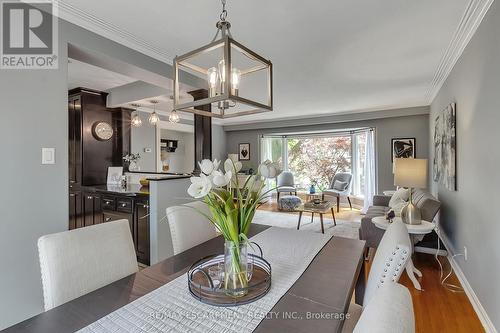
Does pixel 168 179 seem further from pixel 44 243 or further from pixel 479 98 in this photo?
pixel 479 98

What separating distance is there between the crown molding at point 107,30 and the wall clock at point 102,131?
2372 mm

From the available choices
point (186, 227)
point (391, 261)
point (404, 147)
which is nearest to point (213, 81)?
point (186, 227)

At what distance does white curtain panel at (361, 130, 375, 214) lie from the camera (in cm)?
603

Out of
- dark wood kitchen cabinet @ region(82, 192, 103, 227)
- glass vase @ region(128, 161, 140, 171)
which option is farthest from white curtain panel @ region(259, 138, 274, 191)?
dark wood kitchen cabinet @ region(82, 192, 103, 227)

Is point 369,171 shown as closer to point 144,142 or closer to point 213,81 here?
point 144,142

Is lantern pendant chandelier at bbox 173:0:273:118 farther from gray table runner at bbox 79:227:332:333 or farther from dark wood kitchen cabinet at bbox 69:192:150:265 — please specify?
dark wood kitchen cabinet at bbox 69:192:150:265

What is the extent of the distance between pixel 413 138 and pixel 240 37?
15.9 ft

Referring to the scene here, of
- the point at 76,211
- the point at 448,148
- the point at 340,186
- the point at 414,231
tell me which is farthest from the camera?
the point at 340,186

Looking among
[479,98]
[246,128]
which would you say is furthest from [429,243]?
[246,128]

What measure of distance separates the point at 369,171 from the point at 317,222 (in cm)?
208

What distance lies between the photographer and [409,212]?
2.79 meters

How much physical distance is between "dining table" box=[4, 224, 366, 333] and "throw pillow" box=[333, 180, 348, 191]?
5319 millimetres

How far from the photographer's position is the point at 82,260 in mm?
1192

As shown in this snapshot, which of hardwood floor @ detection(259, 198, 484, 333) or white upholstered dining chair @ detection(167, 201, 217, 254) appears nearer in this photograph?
white upholstered dining chair @ detection(167, 201, 217, 254)
